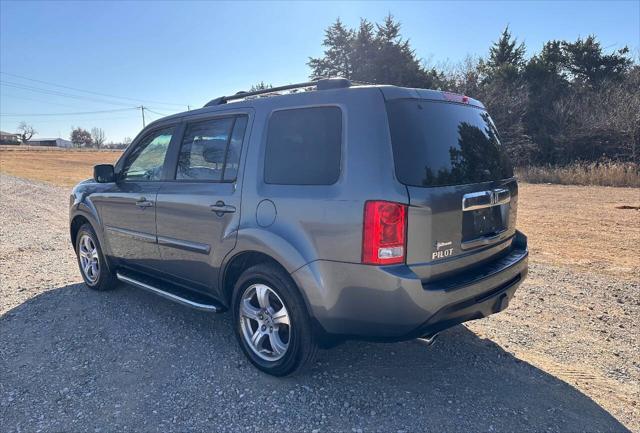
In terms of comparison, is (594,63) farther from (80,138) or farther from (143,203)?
(80,138)

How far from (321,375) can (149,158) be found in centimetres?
272

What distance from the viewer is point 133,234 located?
4.39 meters

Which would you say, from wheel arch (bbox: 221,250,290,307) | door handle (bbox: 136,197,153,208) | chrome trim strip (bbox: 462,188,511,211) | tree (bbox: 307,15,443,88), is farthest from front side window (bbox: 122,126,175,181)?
tree (bbox: 307,15,443,88)

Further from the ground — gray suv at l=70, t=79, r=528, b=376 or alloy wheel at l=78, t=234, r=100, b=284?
gray suv at l=70, t=79, r=528, b=376

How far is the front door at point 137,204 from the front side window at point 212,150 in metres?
0.35

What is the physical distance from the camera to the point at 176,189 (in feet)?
12.6

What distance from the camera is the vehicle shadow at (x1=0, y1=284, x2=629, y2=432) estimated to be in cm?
271

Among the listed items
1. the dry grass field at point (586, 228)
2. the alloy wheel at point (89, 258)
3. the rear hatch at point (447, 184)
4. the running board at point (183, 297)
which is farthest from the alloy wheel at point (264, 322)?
the dry grass field at point (586, 228)

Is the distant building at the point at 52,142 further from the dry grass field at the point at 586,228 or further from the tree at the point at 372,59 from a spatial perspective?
the dry grass field at the point at 586,228

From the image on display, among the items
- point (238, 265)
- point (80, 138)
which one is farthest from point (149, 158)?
point (80, 138)

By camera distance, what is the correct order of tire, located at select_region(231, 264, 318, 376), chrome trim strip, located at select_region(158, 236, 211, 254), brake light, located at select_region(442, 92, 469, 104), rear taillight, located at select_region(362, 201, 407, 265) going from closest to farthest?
rear taillight, located at select_region(362, 201, 407, 265) < tire, located at select_region(231, 264, 318, 376) < brake light, located at select_region(442, 92, 469, 104) < chrome trim strip, located at select_region(158, 236, 211, 254)

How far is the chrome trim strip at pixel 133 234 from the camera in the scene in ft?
13.7

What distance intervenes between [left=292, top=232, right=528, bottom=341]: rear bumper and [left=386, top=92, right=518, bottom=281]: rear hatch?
0.10 meters

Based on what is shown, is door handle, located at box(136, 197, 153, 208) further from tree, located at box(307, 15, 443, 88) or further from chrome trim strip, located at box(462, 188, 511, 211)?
tree, located at box(307, 15, 443, 88)
